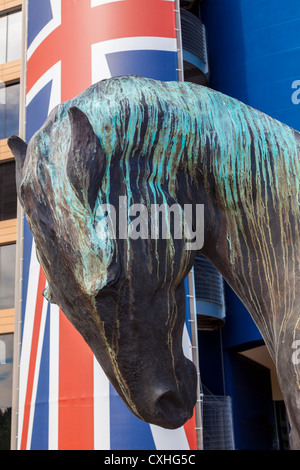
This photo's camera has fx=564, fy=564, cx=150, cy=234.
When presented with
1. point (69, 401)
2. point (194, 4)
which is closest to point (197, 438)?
point (69, 401)

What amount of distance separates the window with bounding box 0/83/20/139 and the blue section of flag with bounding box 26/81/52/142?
13.9 feet

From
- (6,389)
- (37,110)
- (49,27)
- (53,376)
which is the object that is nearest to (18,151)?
(53,376)

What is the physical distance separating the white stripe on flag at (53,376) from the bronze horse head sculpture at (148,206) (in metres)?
4.62

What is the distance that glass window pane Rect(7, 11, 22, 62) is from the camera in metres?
10.4

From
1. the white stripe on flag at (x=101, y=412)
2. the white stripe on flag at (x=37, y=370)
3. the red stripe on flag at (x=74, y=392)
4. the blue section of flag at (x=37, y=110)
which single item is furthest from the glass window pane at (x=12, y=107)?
the white stripe on flag at (x=101, y=412)

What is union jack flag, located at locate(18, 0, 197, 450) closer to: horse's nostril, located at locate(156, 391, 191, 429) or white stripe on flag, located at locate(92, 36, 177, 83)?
white stripe on flag, located at locate(92, 36, 177, 83)

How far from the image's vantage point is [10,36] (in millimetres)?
10508

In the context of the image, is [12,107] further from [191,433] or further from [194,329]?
[191,433]

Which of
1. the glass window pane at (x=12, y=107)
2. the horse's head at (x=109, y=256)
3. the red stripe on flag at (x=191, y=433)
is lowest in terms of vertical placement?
the horse's head at (x=109, y=256)

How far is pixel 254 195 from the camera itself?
775 millimetres

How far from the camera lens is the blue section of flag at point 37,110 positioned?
6.00m

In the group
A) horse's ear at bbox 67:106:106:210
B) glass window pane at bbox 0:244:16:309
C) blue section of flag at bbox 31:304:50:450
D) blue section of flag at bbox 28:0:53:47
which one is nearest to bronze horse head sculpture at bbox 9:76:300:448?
horse's ear at bbox 67:106:106:210

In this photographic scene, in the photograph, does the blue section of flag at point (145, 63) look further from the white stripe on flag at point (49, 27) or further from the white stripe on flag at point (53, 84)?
the white stripe on flag at point (49, 27)

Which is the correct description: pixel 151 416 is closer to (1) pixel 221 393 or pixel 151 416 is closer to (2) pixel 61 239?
(2) pixel 61 239
